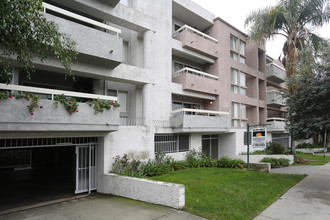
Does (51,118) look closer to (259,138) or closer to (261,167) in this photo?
(259,138)

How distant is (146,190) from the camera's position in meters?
7.63

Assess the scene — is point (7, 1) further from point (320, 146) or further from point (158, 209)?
point (320, 146)

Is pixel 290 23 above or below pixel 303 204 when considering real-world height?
above

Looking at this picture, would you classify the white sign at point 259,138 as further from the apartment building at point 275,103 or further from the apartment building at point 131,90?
the apartment building at point 275,103

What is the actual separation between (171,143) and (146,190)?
6.26m

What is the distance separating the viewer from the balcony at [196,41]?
1460 centimetres

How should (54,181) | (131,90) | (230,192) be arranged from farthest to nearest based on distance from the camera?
(131,90) < (54,181) < (230,192)

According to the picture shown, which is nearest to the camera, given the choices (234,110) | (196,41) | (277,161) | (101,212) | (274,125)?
(101,212)

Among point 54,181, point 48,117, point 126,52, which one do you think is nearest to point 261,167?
point 126,52

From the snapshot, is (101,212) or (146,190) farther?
(146,190)

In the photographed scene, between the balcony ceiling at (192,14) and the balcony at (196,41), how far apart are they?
1355 millimetres

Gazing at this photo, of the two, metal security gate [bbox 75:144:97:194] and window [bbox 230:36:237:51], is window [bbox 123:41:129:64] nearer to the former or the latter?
metal security gate [bbox 75:144:97:194]

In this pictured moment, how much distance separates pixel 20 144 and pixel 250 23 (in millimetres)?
18793

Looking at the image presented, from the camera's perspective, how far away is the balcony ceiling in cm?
1534
